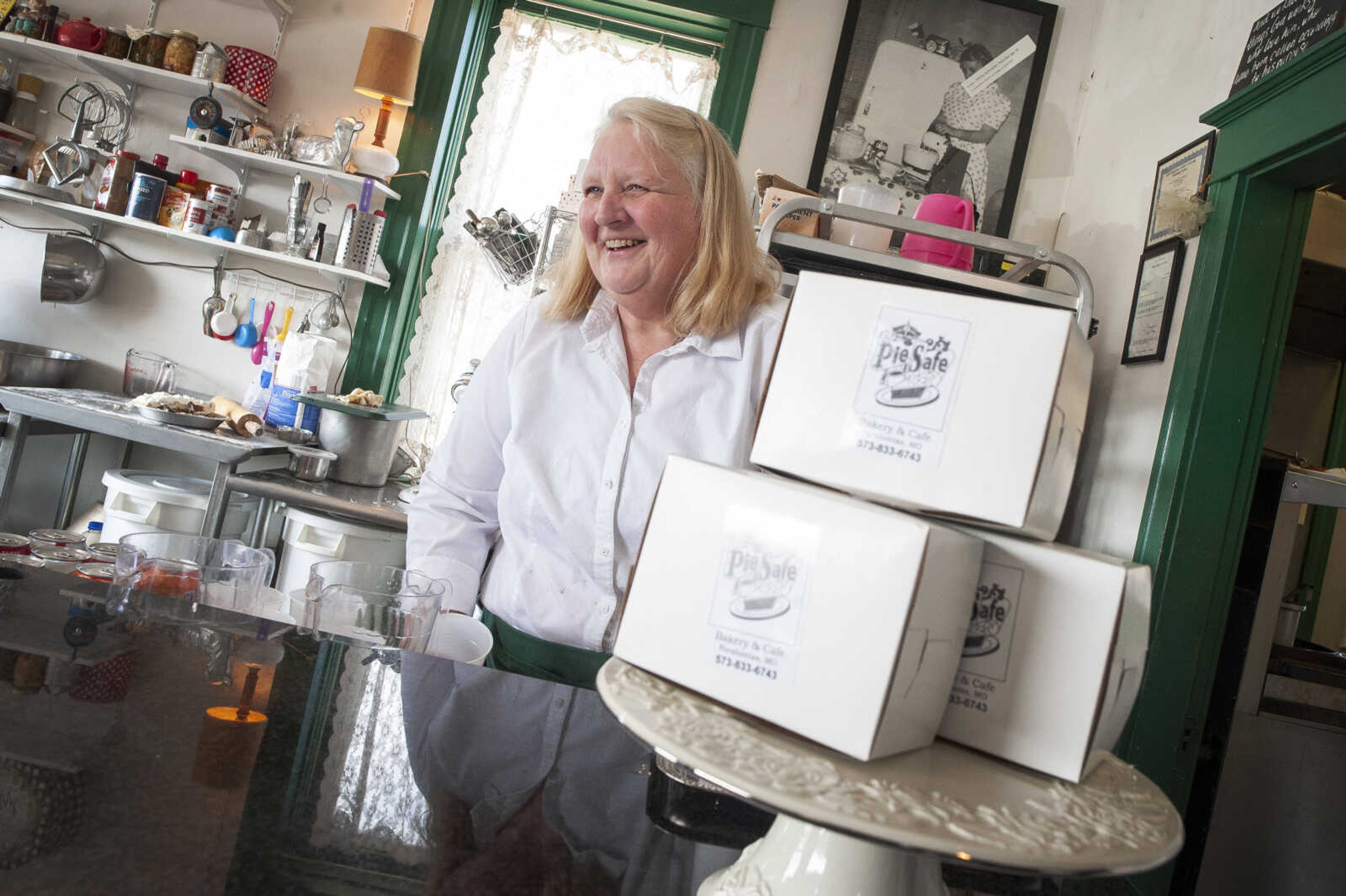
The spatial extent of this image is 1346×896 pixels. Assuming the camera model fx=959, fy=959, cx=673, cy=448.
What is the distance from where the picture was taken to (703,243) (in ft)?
4.88

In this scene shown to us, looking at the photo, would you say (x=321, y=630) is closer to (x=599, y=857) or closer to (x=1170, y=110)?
(x=599, y=857)

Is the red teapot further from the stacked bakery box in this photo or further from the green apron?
the stacked bakery box

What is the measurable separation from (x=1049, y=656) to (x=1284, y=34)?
2003mm

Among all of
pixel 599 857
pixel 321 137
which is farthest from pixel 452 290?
pixel 599 857

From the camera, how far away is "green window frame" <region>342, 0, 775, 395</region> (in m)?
3.27

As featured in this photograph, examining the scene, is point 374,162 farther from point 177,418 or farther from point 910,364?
point 910,364

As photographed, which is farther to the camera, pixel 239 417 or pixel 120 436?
pixel 239 417

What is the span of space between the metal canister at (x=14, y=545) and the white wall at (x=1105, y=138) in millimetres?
2121

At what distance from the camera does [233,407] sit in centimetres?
293

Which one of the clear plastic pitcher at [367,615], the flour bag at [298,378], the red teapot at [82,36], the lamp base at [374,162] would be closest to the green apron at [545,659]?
the clear plastic pitcher at [367,615]

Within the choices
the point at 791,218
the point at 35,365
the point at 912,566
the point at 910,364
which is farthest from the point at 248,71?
the point at 912,566

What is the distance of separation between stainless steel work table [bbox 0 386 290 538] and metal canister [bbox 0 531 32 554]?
1.35m

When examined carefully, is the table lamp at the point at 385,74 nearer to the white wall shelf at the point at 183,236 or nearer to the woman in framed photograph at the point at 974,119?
the white wall shelf at the point at 183,236

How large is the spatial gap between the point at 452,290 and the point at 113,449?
1317mm
